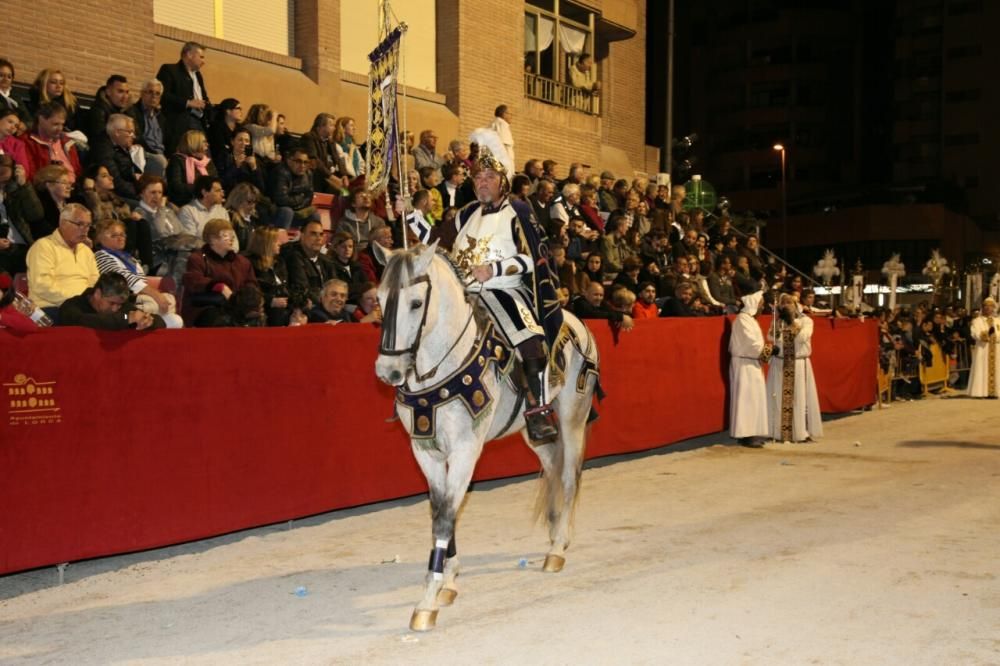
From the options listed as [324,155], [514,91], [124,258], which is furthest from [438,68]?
[124,258]

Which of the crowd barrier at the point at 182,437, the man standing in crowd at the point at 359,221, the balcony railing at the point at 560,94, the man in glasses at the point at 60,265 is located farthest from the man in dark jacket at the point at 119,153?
the balcony railing at the point at 560,94

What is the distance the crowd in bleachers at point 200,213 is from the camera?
873 cm

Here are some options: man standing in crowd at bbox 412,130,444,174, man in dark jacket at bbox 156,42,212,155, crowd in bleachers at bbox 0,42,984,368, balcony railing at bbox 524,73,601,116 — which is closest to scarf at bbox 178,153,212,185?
crowd in bleachers at bbox 0,42,984,368

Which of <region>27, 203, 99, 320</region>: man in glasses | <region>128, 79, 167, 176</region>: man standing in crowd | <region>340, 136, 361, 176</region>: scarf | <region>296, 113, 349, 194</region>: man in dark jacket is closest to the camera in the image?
<region>27, 203, 99, 320</region>: man in glasses

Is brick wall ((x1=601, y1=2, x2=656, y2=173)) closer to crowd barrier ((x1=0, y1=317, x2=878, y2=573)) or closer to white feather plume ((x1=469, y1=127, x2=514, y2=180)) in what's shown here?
crowd barrier ((x1=0, y1=317, x2=878, y2=573))

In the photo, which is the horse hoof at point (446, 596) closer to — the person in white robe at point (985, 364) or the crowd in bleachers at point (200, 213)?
the crowd in bleachers at point (200, 213)

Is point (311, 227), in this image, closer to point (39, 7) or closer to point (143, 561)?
point (143, 561)

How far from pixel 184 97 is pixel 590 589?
854 cm

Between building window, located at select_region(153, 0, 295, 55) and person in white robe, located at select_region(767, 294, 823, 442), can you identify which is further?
person in white robe, located at select_region(767, 294, 823, 442)

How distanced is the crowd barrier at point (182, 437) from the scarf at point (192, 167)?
3.10 metres

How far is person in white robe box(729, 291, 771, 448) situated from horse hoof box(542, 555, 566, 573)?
832 cm

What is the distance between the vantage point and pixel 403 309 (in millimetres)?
6109

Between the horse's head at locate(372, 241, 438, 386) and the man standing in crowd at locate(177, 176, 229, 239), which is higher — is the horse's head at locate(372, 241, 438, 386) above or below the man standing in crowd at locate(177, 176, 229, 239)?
below

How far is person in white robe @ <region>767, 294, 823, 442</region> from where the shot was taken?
1589 cm
